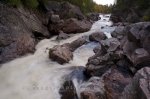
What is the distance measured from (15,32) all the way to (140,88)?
14.5 m

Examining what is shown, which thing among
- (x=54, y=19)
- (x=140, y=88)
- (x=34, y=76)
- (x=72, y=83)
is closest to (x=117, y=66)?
(x=72, y=83)

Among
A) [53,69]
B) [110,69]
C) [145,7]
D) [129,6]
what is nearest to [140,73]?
[110,69]

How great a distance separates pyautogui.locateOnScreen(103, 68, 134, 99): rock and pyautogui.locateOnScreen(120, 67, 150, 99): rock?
2712mm

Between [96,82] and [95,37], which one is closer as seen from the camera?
[96,82]

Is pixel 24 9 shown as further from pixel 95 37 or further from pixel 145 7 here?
pixel 145 7

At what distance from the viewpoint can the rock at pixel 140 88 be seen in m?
7.33

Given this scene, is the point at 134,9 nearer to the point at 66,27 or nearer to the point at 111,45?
the point at 66,27

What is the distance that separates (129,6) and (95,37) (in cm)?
3221

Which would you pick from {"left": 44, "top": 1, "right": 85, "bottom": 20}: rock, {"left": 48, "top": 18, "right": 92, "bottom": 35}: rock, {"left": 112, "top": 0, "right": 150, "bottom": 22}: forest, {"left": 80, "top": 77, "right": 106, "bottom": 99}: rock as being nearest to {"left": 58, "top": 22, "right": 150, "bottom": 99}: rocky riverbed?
{"left": 80, "top": 77, "right": 106, "bottom": 99}: rock

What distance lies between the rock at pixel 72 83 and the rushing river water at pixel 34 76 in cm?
33

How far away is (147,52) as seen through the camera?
497 inches

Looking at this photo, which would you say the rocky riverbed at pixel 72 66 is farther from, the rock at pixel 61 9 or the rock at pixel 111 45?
the rock at pixel 61 9

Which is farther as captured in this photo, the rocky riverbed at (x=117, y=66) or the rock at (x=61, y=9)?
the rock at (x=61, y=9)

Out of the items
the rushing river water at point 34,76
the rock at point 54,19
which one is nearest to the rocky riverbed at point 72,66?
the rushing river water at point 34,76
